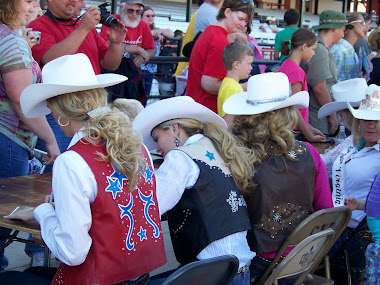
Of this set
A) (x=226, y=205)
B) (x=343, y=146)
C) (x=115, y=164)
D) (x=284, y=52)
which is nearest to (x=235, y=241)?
(x=226, y=205)

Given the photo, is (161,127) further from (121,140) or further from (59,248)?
(59,248)

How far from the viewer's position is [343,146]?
3887mm

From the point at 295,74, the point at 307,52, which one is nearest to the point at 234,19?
the point at 295,74

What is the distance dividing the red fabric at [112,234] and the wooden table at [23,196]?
322mm

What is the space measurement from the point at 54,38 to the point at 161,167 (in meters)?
2.25

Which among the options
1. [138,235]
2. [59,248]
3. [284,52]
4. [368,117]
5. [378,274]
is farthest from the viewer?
[284,52]

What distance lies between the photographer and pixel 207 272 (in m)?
1.89

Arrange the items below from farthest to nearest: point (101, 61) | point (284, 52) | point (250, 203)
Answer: point (284, 52)
point (101, 61)
point (250, 203)

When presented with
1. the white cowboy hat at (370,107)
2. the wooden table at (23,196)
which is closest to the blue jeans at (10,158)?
the wooden table at (23,196)

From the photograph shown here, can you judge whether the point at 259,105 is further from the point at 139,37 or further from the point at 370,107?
the point at 139,37

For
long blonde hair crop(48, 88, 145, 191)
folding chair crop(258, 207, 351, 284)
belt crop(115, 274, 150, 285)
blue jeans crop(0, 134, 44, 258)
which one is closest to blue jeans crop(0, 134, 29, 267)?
blue jeans crop(0, 134, 44, 258)

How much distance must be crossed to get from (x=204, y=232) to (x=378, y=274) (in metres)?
1.08

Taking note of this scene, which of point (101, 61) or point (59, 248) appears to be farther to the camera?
point (101, 61)

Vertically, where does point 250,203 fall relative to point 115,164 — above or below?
below
